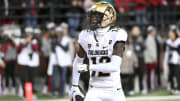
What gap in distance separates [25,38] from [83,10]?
307cm

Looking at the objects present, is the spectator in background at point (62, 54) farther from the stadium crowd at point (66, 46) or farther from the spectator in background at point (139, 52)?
the spectator in background at point (139, 52)

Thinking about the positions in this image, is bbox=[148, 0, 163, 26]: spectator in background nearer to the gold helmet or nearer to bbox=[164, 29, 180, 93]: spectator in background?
bbox=[164, 29, 180, 93]: spectator in background

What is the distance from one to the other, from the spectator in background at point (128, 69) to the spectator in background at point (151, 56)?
2.18 feet

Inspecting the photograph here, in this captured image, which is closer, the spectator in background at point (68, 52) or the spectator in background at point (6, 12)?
the spectator in background at point (68, 52)

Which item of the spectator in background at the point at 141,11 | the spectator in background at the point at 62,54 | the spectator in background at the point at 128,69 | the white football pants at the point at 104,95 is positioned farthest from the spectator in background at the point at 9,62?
the white football pants at the point at 104,95

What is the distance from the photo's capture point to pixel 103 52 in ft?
19.0

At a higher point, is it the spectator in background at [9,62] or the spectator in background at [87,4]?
the spectator in background at [87,4]

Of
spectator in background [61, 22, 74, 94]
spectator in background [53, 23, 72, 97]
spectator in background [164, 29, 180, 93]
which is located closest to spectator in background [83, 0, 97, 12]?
spectator in background [61, 22, 74, 94]

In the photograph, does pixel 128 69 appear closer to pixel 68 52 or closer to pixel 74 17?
pixel 68 52

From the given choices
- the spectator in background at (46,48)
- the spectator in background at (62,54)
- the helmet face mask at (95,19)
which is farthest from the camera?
the spectator in background at (46,48)

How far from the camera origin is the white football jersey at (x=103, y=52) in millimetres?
5723

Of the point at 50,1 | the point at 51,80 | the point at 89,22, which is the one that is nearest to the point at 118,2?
the point at 50,1

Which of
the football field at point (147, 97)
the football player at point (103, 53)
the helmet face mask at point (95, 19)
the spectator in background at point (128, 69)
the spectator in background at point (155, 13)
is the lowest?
the football field at point (147, 97)

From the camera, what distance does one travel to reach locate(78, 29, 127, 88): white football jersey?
5723mm
